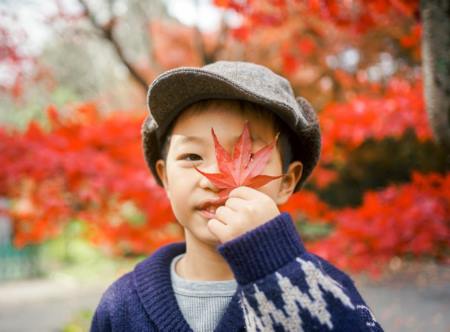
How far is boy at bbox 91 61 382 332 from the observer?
100 cm

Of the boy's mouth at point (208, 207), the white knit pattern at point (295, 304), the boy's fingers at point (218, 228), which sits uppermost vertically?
the boy's mouth at point (208, 207)

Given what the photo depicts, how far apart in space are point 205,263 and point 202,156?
37 centimetres

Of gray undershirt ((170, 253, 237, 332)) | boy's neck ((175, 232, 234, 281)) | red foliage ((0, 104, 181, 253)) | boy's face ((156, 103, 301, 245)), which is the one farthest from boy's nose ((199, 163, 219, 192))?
red foliage ((0, 104, 181, 253))

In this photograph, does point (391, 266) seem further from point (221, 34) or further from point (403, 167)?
point (221, 34)

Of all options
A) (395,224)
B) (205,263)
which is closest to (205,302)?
(205,263)

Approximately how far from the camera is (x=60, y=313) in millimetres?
6559

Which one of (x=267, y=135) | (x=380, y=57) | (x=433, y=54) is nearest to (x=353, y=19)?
(x=433, y=54)

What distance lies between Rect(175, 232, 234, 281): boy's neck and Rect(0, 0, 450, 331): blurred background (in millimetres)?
1194

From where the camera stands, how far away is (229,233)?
1056mm

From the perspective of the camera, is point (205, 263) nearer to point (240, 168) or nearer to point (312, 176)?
point (240, 168)

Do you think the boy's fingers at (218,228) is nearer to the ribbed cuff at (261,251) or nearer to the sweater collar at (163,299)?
the ribbed cuff at (261,251)

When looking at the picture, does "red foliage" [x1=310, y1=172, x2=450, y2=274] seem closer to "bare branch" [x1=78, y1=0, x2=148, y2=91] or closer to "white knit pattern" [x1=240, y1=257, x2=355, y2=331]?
"bare branch" [x1=78, y1=0, x2=148, y2=91]

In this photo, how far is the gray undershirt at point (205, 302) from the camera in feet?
4.50

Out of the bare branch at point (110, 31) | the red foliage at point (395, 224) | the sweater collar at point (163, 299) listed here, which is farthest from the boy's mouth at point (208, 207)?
the bare branch at point (110, 31)
